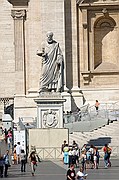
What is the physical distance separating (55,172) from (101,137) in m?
11.0

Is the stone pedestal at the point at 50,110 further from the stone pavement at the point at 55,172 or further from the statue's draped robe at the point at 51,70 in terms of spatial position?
the stone pavement at the point at 55,172

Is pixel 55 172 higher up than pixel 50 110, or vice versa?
pixel 50 110

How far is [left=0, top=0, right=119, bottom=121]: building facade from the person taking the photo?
52.6 meters

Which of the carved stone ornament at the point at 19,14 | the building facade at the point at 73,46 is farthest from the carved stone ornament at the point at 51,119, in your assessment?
the carved stone ornament at the point at 19,14

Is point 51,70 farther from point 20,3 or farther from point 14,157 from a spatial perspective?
point 20,3

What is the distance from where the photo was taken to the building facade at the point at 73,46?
172 ft

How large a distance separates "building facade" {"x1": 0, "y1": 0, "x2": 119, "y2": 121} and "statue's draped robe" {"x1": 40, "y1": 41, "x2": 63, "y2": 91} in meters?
12.7

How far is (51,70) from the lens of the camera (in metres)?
39.3

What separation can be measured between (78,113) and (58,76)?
8846mm

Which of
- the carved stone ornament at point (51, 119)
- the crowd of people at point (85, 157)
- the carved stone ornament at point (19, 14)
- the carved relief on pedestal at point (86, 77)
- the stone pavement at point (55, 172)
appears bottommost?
the stone pavement at point (55, 172)

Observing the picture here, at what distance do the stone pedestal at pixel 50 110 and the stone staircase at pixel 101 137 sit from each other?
254 centimetres

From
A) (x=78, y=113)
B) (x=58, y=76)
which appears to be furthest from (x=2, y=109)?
(x=58, y=76)

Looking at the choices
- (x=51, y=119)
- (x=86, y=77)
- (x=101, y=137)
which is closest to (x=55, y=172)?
(x=51, y=119)

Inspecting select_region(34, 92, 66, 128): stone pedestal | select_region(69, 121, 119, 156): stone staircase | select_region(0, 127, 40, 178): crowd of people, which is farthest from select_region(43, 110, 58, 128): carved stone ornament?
select_region(69, 121, 119, 156): stone staircase
